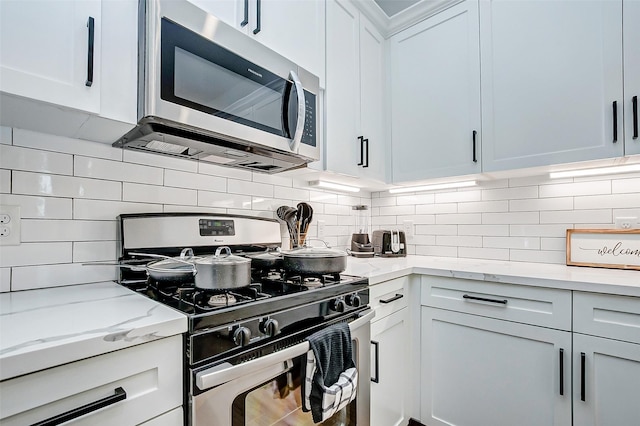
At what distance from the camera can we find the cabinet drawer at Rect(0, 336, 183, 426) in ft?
1.82

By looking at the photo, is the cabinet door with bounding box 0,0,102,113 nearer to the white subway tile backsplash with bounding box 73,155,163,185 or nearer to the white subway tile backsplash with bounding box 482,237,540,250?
the white subway tile backsplash with bounding box 73,155,163,185

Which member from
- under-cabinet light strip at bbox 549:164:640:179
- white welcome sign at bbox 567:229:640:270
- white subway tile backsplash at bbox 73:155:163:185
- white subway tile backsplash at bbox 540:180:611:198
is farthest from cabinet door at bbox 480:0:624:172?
white subway tile backsplash at bbox 73:155:163:185

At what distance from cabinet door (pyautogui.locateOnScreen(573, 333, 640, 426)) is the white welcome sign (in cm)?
60

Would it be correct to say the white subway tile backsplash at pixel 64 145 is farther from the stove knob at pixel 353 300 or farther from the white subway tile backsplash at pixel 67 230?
the stove knob at pixel 353 300

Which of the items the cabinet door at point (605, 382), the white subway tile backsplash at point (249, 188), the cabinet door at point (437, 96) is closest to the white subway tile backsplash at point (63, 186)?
the white subway tile backsplash at point (249, 188)

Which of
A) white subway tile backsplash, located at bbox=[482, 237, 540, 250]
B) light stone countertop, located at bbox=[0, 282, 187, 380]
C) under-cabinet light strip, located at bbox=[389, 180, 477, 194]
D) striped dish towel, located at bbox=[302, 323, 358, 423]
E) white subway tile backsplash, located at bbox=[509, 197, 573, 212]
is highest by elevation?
under-cabinet light strip, located at bbox=[389, 180, 477, 194]

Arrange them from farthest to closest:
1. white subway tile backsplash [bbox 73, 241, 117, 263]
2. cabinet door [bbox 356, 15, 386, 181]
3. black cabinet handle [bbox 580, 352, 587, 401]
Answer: cabinet door [bbox 356, 15, 386, 181] < black cabinet handle [bbox 580, 352, 587, 401] < white subway tile backsplash [bbox 73, 241, 117, 263]


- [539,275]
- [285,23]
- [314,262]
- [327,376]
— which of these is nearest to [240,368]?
[327,376]

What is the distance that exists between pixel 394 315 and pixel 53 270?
54.7 inches

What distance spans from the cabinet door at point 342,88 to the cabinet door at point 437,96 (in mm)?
368

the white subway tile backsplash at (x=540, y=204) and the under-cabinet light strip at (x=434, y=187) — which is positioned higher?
the under-cabinet light strip at (x=434, y=187)

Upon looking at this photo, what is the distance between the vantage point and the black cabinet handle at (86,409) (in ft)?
1.88

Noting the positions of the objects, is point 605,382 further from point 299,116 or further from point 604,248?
point 299,116

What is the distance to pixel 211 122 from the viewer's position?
1.09 meters
